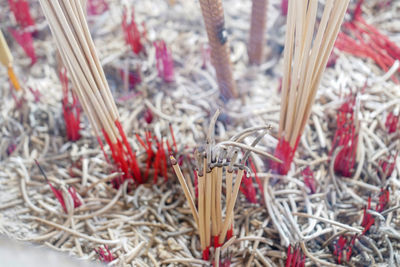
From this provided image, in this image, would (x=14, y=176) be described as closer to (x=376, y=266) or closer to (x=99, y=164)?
(x=99, y=164)

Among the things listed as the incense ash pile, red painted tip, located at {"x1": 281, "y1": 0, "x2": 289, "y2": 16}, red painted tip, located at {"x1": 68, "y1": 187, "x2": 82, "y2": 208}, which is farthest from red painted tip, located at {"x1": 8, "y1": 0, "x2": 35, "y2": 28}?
red painted tip, located at {"x1": 281, "y1": 0, "x2": 289, "y2": 16}

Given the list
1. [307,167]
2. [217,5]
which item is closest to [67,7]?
[217,5]

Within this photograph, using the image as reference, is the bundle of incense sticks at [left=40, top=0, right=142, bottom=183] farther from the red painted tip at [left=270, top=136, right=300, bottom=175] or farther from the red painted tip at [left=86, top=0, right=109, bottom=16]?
the red painted tip at [left=86, top=0, right=109, bottom=16]

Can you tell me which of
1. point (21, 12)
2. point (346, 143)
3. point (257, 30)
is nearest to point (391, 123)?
point (346, 143)

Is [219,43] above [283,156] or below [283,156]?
above

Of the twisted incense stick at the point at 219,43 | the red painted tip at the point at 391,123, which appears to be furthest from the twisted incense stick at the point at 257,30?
the red painted tip at the point at 391,123

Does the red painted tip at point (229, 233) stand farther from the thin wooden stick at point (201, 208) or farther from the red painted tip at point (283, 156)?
the red painted tip at point (283, 156)

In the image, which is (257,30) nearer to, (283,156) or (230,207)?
(283,156)
